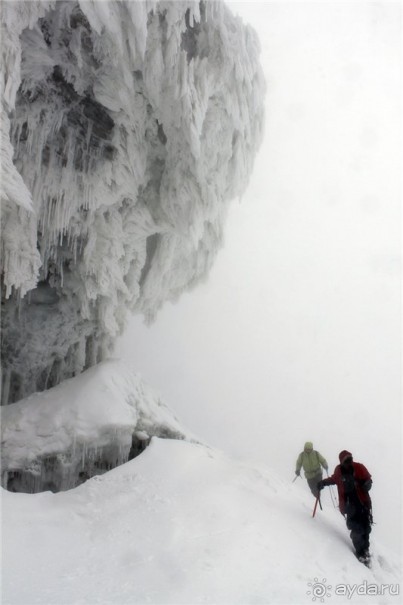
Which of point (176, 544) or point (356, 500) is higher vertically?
point (356, 500)

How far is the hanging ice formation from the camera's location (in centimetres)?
678

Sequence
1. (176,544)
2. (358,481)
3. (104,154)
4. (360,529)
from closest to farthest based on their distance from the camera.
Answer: (176,544) → (360,529) → (358,481) → (104,154)

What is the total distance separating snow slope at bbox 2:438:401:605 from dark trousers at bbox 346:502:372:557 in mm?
215

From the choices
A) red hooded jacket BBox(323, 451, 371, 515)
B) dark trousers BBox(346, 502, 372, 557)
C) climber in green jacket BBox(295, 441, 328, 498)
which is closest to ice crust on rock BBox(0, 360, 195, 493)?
climber in green jacket BBox(295, 441, 328, 498)

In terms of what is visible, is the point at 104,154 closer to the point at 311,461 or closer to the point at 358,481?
the point at 311,461

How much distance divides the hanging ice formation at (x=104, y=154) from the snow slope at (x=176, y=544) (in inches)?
134

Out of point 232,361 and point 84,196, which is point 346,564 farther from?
point 232,361

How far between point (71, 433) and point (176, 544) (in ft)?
10.9

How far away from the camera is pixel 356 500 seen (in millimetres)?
5969

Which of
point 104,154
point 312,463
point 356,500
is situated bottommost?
point 312,463

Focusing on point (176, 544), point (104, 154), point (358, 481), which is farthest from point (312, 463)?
point (104, 154)

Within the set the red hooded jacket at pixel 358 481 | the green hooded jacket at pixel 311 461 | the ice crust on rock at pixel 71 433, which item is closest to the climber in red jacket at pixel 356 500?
the red hooded jacket at pixel 358 481

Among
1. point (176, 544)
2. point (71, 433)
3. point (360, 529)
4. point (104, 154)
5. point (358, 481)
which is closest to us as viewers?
point (176, 544)

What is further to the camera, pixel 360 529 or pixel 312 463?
pixel 312 463
